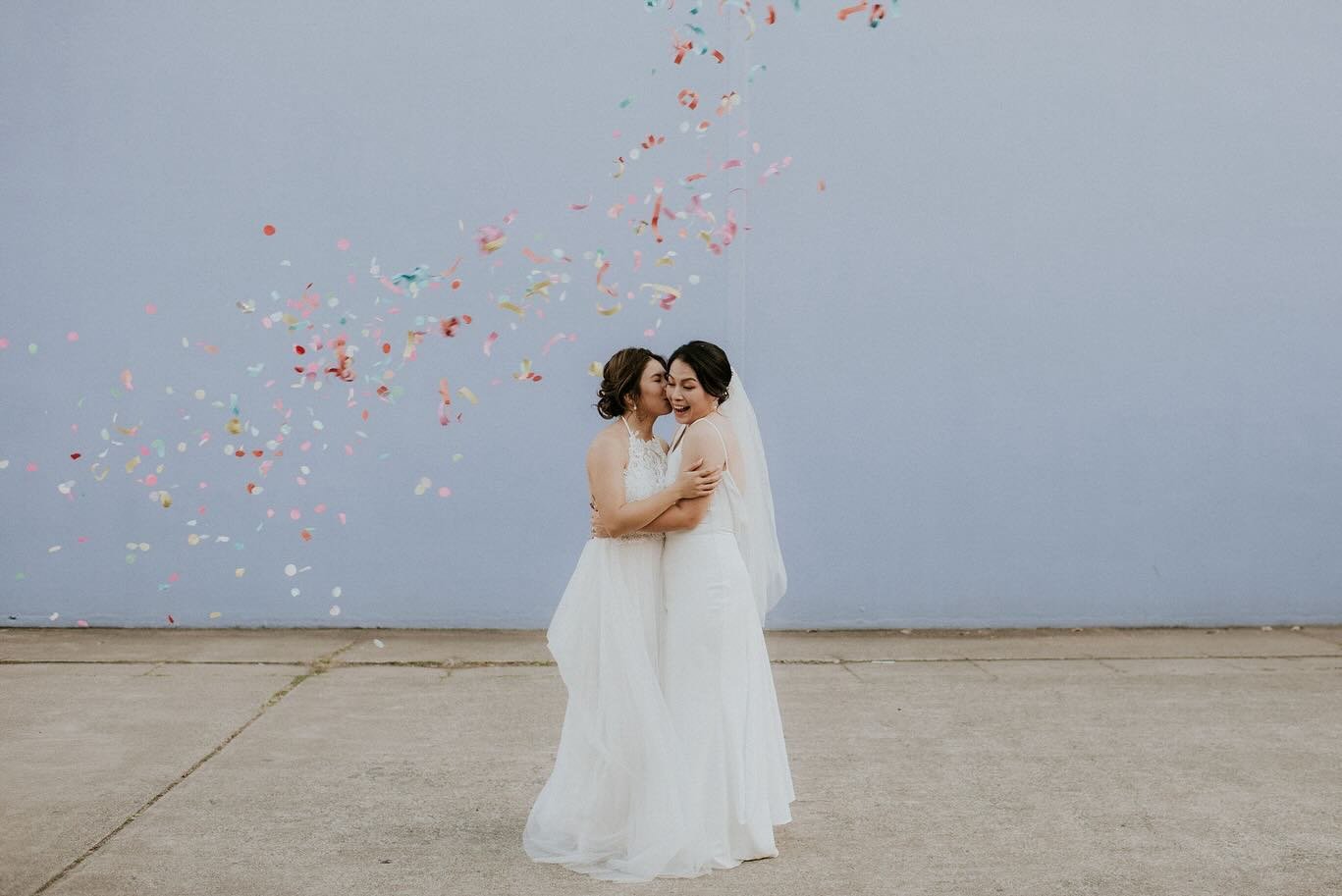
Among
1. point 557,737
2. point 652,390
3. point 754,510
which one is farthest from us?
point 557,737

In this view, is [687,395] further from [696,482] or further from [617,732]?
[617,732]

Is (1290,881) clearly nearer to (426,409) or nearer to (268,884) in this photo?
(268,884)

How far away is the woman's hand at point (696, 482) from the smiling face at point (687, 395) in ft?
0.54

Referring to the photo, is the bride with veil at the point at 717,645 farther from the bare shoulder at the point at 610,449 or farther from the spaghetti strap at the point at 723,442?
the bare shoulder at the point at 610,449

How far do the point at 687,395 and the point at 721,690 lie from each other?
93cm

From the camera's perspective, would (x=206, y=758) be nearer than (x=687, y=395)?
No

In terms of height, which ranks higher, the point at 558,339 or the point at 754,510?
the point at 558,339

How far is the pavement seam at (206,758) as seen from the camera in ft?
12.3

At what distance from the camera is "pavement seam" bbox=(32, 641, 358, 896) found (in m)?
3.75

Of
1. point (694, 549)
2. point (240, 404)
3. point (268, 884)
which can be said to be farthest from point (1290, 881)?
point (240, 404)

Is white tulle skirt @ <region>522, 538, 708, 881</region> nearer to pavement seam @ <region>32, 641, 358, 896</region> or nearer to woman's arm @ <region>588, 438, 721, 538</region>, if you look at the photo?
woman's arm @ <region>588, 438, 721, 538</region>

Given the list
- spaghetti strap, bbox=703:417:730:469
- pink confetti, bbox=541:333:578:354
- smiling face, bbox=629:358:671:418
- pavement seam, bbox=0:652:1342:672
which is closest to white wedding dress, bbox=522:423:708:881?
smiling face, bbox=629:358:671:418

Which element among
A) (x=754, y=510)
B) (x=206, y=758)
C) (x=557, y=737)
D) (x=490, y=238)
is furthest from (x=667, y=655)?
(x=490, y=238)

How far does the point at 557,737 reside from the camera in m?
5.29
